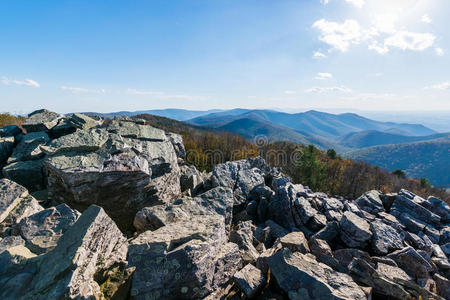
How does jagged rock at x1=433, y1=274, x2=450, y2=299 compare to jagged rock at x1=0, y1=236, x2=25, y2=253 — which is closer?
jagged rock at x1=0, y1=236, x2=25, y2=253

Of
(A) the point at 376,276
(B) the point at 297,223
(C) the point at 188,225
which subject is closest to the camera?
(A) the point at 376,276

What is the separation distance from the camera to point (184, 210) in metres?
8.36

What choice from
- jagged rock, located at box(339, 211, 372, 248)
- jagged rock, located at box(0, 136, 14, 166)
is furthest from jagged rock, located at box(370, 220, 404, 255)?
jagged rock, located at box(0, 136, 14, 166)

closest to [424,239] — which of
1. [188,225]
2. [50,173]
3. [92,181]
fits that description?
[188,225]

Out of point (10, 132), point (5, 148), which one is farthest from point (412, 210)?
point (10, 132)

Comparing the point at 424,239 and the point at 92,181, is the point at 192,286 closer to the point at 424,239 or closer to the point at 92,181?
the point at 92,181

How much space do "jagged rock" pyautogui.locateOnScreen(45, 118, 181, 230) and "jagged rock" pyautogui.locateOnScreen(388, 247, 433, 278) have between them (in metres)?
11.2

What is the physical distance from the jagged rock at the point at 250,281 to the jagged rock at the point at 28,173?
37.4ft

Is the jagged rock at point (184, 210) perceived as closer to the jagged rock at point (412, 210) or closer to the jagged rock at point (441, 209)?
the jagged rock at point (412, 210)

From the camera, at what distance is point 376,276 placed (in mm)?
6305

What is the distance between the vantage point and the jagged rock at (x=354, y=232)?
923 centimetres

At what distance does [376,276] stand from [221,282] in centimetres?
512

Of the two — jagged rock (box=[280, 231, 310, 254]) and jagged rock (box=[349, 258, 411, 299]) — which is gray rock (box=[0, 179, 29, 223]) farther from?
jagged rock (box=[349, 258, 411, 299])

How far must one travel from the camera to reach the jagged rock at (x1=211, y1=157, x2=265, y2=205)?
13656 millimetres
